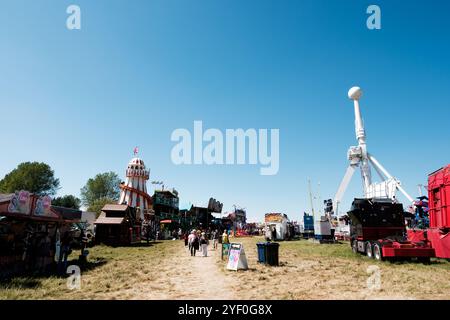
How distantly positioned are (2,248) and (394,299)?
56.5 feet

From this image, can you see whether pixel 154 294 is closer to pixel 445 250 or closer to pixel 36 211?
pixel 36 211

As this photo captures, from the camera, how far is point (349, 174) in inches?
3504

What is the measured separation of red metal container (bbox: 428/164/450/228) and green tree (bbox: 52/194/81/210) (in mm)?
75961

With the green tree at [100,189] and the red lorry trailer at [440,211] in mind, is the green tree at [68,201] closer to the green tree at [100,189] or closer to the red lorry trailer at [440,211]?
the green tree at [100,189]

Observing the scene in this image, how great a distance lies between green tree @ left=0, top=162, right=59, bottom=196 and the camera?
64188mm

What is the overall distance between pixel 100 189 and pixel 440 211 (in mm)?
84965

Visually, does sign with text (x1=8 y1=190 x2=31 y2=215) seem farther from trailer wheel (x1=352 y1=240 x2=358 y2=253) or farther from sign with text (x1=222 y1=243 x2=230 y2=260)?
trailer wheel (x1=352 y1=240 x2=358 y2=253)

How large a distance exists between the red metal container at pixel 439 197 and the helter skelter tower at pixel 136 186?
4644 centimetres

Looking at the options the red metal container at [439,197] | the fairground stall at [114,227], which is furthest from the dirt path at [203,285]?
the fairground stall at [114,227]

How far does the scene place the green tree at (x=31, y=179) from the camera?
64.2 m

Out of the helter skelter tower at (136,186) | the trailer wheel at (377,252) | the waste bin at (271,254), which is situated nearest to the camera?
the waste bin at (271,254)

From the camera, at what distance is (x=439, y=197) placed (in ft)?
55.9

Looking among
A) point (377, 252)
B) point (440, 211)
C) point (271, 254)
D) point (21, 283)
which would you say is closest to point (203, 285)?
point (271, 254)

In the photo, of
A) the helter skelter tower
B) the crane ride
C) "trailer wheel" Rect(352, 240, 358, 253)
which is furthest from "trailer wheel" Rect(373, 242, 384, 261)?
the helter skelter tower
